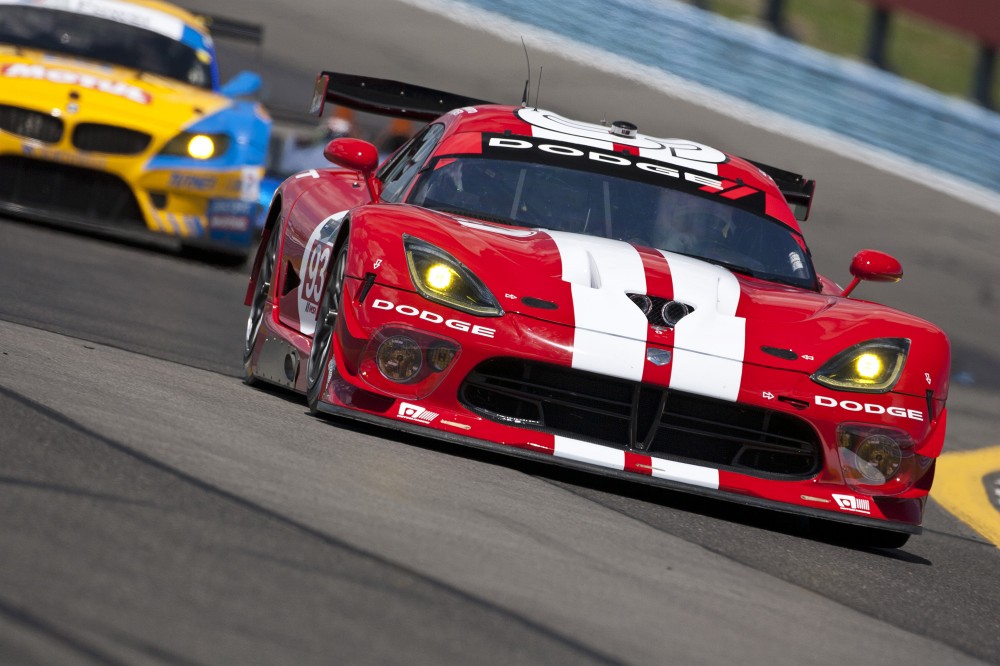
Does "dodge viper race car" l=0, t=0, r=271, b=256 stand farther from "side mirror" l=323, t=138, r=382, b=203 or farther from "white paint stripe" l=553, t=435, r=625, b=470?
"white paint stripe" l=553, t=435, r=625, b=470

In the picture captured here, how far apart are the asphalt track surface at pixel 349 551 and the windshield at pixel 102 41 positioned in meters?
3.84

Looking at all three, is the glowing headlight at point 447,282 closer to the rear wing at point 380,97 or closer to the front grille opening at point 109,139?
the rear wing at point 380,97

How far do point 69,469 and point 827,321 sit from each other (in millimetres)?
2624

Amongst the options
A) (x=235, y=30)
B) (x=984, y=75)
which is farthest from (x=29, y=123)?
(x=984, y=75)

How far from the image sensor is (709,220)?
6562 millimetres

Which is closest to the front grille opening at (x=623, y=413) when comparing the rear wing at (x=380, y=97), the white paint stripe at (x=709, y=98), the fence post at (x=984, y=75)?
the rear wing at (x=380, y=97)

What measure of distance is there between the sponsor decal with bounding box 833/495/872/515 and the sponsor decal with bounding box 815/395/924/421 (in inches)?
10.6

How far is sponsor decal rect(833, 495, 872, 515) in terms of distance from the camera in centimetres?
546

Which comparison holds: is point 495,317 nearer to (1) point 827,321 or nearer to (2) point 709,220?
(1) point 827,321

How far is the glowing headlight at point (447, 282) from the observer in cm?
535

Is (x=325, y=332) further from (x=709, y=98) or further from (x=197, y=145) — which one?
→ (x=709, y=98)

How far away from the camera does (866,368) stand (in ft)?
18.2

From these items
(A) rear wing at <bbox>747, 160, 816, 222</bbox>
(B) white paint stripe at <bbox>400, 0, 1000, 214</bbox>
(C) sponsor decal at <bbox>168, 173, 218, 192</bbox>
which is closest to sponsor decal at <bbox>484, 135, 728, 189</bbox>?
(A) rear wing at <bbox>747, 160, 816, 222</bbox>

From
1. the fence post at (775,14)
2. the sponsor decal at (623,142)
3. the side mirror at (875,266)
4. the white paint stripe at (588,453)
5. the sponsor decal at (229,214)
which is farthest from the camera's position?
the fence post at (775,14)
